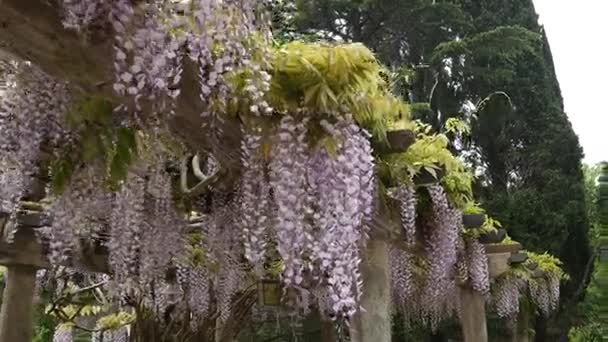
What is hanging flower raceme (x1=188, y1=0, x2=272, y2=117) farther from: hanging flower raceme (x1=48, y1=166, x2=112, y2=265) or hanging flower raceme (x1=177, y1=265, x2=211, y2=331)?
hanging flower raceme (x1=177, y1=265, x2=211, y2=331)

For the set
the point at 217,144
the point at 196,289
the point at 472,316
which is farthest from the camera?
the point at 472,316

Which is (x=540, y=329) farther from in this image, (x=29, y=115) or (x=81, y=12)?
(x=81, y=12)

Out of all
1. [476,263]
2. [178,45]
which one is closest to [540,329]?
[476,263]

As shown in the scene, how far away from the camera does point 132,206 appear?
3412mm

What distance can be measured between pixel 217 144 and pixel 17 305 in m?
2.64

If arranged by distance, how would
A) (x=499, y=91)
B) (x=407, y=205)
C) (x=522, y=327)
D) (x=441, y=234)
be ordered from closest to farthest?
(x=407, y=205) → (x=441, y=234) → (x=522, y=327) → (x=499, y=91)

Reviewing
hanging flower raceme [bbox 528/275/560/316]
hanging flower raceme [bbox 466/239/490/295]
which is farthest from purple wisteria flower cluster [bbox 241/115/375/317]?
hanging flower raceme [bbox 528/275/560/316]

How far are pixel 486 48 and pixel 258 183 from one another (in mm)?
9250

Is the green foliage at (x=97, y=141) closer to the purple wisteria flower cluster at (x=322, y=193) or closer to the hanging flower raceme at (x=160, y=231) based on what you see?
the purple wisteria flower cluster at (x=322, y=193)

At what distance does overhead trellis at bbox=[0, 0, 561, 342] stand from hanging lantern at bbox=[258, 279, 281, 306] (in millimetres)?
868

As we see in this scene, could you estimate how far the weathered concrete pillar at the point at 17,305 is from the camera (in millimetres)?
4609

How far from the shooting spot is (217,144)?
8.89 feet

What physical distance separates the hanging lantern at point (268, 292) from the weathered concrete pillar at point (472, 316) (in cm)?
144

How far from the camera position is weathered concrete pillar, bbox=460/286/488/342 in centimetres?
548
